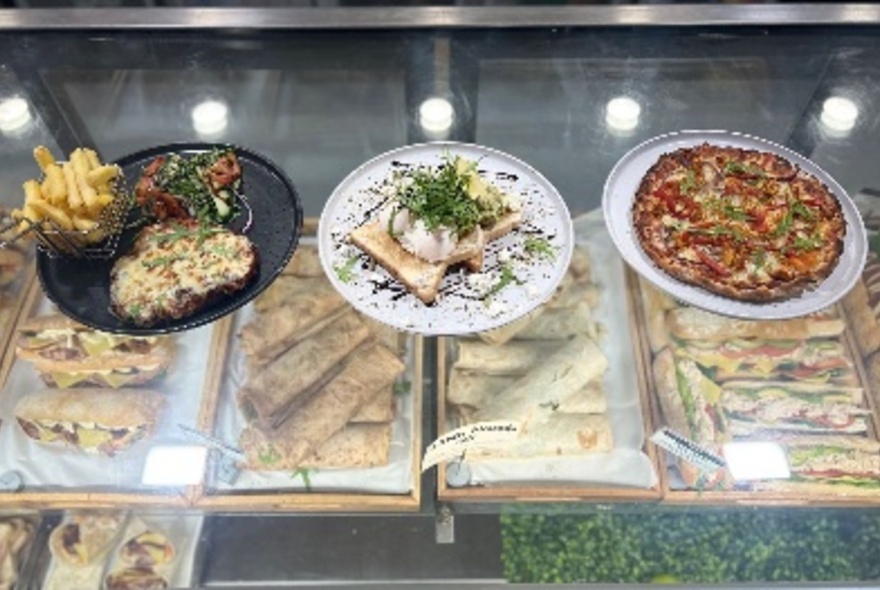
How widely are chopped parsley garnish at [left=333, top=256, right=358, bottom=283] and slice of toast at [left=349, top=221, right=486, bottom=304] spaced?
4 cm

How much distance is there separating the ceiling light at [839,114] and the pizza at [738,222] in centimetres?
24

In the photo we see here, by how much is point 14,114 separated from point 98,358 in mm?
807

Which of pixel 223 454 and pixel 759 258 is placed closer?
pixel 223 454

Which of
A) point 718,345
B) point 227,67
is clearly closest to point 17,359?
point 227,67

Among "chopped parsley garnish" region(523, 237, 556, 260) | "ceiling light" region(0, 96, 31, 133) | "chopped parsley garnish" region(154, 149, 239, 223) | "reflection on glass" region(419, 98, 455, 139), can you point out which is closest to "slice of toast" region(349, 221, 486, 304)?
"chopped parsley garnish" region(523, 237, 556, 260)

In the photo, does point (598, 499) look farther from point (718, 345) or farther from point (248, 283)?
point (248, 283)

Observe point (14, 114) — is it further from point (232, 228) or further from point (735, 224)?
point (735, 224)

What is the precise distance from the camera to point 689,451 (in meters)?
1.96

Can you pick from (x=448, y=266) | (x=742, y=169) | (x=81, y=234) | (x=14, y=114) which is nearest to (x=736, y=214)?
(x=742, y=169)

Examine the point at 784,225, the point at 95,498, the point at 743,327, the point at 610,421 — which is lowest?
the point at 95,498

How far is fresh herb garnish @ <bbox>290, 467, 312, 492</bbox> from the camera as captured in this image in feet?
6.44

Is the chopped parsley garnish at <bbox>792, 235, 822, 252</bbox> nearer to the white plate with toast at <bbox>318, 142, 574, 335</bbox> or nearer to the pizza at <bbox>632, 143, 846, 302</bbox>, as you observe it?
the pizza at <bbox>632, 143, 846, 302</bbox>

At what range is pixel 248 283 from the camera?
2016 mm

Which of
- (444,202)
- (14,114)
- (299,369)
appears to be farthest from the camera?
(14,114)
